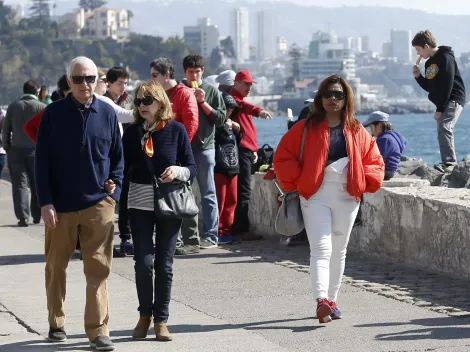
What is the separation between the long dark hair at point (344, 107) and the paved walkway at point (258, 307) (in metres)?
1.18

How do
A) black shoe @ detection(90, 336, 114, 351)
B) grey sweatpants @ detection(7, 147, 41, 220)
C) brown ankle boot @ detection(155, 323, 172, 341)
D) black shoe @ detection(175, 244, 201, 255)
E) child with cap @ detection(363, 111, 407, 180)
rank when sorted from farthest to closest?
grey sweatpants @ detection(7, 147, 41, 220) < child with cap @ detection(363, 111, 407, 180) < black shoe @ detection(175, 244, 201, 255) < brown ankle boot @ detection(155, 323, 172, 341) < black shoe @ detection(90, 336, 114, 351)

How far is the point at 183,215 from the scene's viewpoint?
714cm

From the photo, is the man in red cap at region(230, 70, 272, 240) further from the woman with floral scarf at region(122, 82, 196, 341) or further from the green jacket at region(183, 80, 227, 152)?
the woman with floral scarf at region(122, 82, 196, 341)

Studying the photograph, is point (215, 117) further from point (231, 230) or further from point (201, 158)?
point (231, 230)

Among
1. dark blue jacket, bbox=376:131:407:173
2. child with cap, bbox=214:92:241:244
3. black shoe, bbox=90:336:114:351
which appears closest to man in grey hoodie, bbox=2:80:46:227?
child with cap, bbox=214:92:241:244

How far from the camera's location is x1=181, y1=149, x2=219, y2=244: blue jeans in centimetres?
1105

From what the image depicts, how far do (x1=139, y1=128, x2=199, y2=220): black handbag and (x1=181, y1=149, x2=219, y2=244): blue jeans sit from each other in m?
3.75

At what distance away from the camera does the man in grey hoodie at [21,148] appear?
44.1ft

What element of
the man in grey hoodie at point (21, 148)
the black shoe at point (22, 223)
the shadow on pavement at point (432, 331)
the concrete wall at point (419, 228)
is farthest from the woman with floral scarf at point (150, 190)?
the black shoe at point (22, 223)

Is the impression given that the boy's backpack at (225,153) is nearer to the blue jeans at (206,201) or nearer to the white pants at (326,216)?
the blue jeans at (206,201)

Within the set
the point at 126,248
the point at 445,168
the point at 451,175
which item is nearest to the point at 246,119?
the point at 126,248

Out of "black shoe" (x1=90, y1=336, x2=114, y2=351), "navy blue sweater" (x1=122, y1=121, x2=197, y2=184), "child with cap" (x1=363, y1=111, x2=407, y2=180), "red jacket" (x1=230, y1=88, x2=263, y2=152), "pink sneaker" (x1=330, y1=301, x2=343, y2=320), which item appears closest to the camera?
"black shoe" (x1=90, y1=336, x2=114, y2=351)

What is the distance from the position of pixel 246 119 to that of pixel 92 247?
5.28m

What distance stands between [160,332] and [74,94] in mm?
1401
